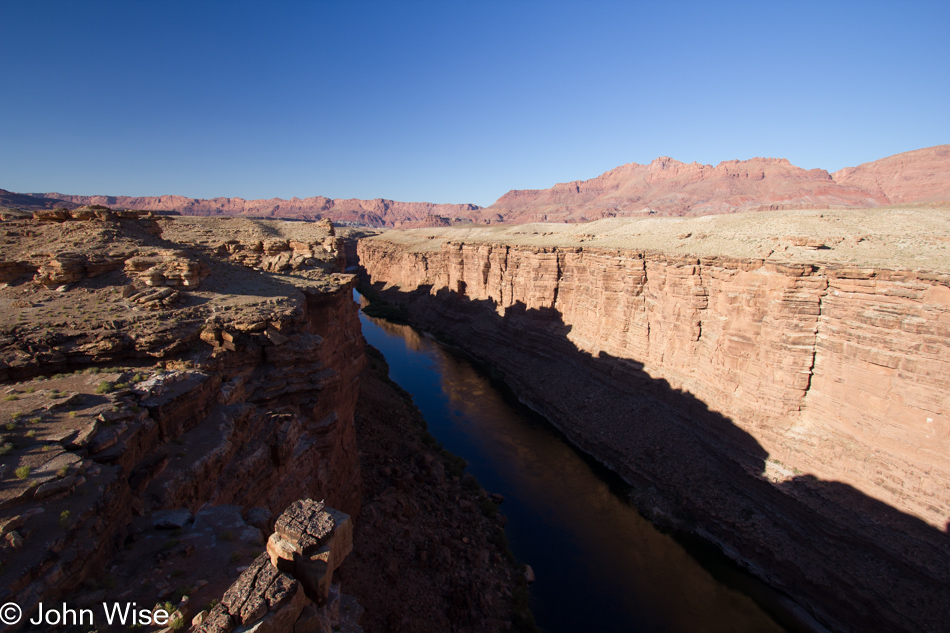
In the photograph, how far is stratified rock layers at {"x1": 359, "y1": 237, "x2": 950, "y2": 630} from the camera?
1526 cm

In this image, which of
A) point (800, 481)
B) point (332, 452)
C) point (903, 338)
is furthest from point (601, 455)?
A: point (332, 452)

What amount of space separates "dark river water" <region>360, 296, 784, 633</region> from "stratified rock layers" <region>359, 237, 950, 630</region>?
5.44ft

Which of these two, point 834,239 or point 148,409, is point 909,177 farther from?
point 148,409

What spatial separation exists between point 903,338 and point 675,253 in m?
13.2

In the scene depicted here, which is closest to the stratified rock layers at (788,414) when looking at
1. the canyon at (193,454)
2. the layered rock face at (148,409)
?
the canyon at (193,454)

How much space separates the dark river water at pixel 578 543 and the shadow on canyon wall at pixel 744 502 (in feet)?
4.94

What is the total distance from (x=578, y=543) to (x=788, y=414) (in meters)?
11.7

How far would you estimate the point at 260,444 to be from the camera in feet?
31.5

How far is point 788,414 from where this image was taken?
65.8 feet

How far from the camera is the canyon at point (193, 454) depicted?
5.18m

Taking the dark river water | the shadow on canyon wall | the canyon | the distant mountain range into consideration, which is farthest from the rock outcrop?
the distant mountain range

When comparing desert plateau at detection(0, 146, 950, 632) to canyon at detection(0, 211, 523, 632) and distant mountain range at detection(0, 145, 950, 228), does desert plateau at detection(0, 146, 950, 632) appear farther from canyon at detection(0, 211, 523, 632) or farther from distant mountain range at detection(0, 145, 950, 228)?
distant mountain range at detection(0, 145, 950, 228)

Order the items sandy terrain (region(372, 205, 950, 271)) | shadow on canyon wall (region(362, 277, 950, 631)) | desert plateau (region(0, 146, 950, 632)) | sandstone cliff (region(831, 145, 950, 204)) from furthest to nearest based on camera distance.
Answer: sandstone cliff (region(831, 145, 950, 204)) < sandy terrain (region(372, 205, 950, 271)) < shadow on canyon wall (region(362, 277, 950, 631)) < desert plateau (region(0, 146, 950, 632))

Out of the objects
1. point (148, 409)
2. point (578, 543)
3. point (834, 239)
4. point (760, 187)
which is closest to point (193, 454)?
point (148, 409)
